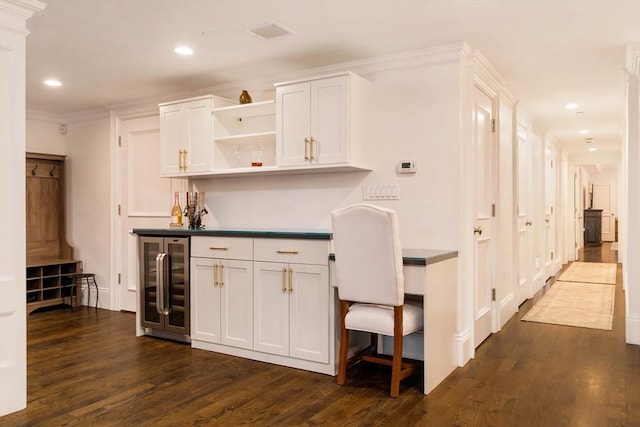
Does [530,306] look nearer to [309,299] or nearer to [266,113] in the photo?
[309,299]

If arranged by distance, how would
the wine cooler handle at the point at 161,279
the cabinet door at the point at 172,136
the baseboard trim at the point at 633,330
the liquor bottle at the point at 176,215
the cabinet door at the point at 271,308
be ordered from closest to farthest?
the cabinet door at the point at 271,308, the baseboard trim at the point at 633,330, the wine cooler handle at the point at 161,279, the cabinet door at the point at 172,136, the liquor bottle at the point at 176,215

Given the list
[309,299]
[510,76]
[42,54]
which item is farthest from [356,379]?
[42,54]

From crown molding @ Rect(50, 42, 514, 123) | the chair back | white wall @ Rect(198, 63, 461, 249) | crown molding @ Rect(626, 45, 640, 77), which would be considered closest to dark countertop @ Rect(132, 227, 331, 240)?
the chair back

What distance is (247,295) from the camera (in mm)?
3676

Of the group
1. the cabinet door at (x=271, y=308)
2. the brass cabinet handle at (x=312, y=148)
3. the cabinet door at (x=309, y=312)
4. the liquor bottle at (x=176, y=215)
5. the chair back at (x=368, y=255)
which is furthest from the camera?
the liquor bottle at (x=176, y=215)

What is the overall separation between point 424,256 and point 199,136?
2.37 meters

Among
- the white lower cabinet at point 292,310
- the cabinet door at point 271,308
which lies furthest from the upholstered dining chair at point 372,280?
the cabinet door at point 271,308

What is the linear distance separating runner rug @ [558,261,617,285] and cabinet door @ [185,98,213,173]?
19.4ft

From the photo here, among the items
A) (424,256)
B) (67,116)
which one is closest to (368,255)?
(424,256)

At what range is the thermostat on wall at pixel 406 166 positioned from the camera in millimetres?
3684

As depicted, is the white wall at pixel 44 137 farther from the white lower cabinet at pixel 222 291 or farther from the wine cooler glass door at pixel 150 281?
the white lower cabinet at pixel 222 291

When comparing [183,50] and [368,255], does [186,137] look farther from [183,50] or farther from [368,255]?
[368,255]

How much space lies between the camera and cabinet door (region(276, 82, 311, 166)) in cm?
377

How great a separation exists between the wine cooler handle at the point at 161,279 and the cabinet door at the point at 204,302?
1.05ft
